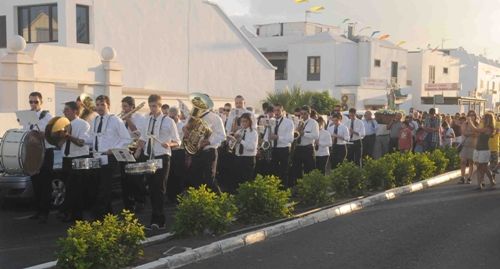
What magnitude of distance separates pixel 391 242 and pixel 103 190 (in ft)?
13.1

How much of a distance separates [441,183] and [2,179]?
383 inches

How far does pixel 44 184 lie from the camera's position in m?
8.94

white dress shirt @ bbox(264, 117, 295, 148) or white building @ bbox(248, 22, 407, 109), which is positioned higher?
white building @ bbox(248, 22, 407, 109)

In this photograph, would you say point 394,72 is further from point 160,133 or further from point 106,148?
point 106,148

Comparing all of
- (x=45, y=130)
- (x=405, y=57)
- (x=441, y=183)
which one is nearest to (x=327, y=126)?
(x=441, y=183)

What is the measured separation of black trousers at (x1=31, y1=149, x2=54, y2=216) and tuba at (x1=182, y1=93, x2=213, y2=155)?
207 cm

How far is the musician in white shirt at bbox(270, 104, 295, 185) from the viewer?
1126cm

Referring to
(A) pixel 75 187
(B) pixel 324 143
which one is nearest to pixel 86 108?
(A) pixel 75 187

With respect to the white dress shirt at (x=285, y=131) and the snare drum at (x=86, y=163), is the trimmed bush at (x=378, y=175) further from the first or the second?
the snare drum at (x=86, y=163)

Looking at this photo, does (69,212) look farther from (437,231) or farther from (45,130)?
(437,231)

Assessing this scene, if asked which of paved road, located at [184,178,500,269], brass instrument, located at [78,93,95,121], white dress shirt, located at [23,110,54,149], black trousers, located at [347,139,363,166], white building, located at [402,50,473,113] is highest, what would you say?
white building, located at [402,50,473,113]

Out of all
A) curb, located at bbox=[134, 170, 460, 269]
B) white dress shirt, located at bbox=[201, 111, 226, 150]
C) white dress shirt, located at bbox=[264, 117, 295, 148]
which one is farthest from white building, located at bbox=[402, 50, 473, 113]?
white dress shirt, located at bbox=[201, 111, 226, 150]

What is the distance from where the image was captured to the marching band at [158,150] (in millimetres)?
8109

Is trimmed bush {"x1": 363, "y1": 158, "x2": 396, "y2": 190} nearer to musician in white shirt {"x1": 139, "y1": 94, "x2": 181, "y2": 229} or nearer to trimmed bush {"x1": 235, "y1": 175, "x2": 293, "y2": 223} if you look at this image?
trimmed bush {"x1": 235, "y1": 175, "x2": 293, "y2": 223}
